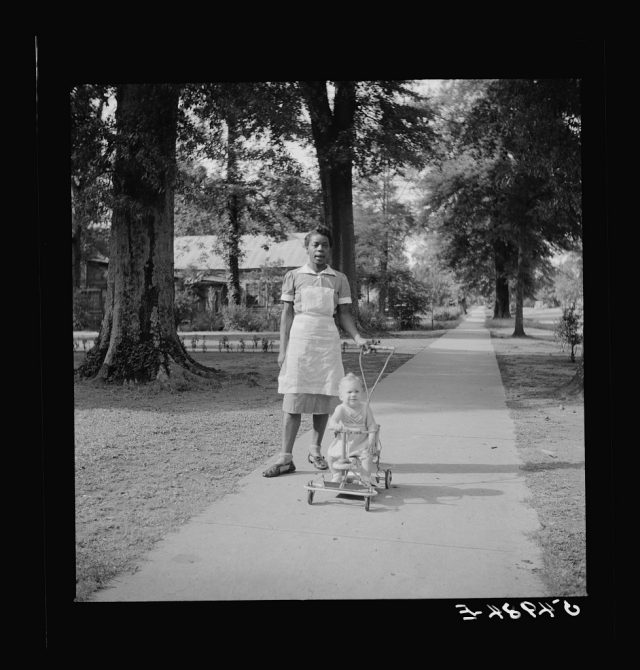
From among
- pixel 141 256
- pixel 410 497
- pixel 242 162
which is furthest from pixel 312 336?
pixel 242 162

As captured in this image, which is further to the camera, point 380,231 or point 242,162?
point 380,231

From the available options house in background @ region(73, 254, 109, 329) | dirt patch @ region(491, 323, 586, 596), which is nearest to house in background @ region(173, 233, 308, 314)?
house in background @ region(73, 254, 109, 329)

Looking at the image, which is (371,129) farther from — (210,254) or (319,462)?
(210,254)

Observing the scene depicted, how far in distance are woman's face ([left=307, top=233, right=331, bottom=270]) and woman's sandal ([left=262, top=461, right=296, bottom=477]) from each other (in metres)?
1.53

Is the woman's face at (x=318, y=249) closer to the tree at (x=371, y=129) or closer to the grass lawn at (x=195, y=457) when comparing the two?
the grass lawn at (x=195, y=457)

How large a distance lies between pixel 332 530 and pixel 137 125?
7606mm

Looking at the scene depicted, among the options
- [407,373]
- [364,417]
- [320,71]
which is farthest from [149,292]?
[320,71]

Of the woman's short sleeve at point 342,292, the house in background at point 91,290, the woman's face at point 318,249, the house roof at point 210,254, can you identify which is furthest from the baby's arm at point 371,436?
the house roof at point 210,254

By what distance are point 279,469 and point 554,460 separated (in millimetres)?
2306

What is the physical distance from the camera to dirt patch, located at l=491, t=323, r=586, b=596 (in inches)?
130

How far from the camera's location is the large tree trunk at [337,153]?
537 inches

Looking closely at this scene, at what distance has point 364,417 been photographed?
13.9 ft

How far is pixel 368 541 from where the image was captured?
3.50 meters

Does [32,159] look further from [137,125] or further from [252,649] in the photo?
[137,125]
